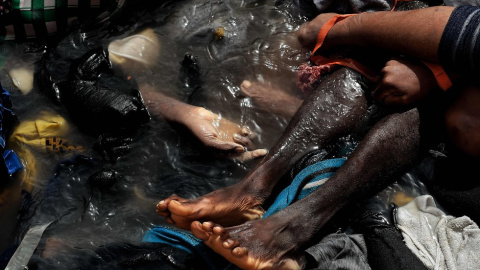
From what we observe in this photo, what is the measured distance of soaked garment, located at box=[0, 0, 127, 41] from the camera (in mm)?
3572

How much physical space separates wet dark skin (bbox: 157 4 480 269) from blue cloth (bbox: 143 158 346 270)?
0.09 meters

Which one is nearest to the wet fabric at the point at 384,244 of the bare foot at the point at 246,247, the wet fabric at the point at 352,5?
the bare foot at the point at 246,247

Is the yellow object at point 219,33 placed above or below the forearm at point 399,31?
below

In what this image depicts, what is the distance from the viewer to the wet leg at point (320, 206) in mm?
2139

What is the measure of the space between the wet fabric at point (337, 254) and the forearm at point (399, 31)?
111 centimetres

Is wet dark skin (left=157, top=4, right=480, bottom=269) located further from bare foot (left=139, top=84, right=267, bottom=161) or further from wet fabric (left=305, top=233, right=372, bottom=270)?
bare foot (left=139, top=84, right=267, bottom=161)

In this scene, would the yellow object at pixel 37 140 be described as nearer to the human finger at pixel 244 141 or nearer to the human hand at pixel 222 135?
the human hand at pixel 222 135

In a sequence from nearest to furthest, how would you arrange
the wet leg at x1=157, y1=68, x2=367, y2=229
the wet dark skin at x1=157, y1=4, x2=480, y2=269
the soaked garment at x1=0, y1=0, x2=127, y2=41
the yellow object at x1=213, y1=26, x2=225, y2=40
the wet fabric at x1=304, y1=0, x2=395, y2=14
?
the wet dark skin at x1=157, y1=4, x2=480, y2=269, the wet leg at x1=157, y1=68, x2=367, y2=229, the wet fabric at x1=304, y1=0, x2=395, y2=14, the soaked garment at x1=0, y1=0, x2=127, y2=41, the yellow object at x1=213, y1=26, x2=225, y2=40

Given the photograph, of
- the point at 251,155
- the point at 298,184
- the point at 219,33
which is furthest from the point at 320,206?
the point at 219,33

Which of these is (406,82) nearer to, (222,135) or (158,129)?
(222,135)

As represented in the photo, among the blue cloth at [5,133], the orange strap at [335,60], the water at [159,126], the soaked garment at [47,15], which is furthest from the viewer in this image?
the soaked garment at [47,15]

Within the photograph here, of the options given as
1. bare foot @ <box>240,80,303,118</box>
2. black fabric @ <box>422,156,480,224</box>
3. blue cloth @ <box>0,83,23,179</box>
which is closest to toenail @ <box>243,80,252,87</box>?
bare foot @ <box>240,80,303,118</box>

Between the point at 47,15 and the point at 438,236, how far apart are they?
3.13 meters

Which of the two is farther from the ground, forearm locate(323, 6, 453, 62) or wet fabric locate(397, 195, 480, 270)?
forearm locate(323, 6, 453, 62)
